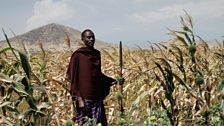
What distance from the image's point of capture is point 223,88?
2.97 meters

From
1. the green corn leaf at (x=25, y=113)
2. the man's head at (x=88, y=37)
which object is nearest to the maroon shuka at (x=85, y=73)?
the man's head at (x=88, y=37)

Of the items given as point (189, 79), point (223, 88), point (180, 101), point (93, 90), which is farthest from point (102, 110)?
point (223, 88)

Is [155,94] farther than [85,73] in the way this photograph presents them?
No

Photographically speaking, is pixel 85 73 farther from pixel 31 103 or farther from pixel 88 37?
pixel 31 103

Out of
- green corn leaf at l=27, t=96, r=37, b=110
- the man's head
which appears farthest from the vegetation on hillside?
the man's head

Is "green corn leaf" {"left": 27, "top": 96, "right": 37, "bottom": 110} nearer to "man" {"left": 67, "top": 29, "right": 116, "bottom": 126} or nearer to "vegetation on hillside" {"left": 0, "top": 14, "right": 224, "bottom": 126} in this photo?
"vegetation on hillside" {"left": 0, "top": 14, "right": 224, "bottom": 126}

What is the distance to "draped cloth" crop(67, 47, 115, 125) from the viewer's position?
5457 mm

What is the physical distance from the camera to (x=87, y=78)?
18.1 ft

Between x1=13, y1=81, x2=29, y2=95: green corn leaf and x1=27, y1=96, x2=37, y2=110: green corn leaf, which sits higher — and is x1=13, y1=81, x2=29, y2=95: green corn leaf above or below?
above

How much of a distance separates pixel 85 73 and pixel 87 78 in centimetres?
6

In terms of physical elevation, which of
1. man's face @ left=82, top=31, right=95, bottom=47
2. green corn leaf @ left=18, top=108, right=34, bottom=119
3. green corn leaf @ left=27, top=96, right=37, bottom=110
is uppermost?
man's face @ left=82, top=31, right=95, bottom=47

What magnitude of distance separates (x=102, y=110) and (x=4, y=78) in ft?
11.5

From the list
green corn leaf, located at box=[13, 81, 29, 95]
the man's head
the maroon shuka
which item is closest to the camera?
green corn leaf, located at box=[13, 81, 29, 95]

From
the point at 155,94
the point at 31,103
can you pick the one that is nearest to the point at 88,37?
the point at 155,94
